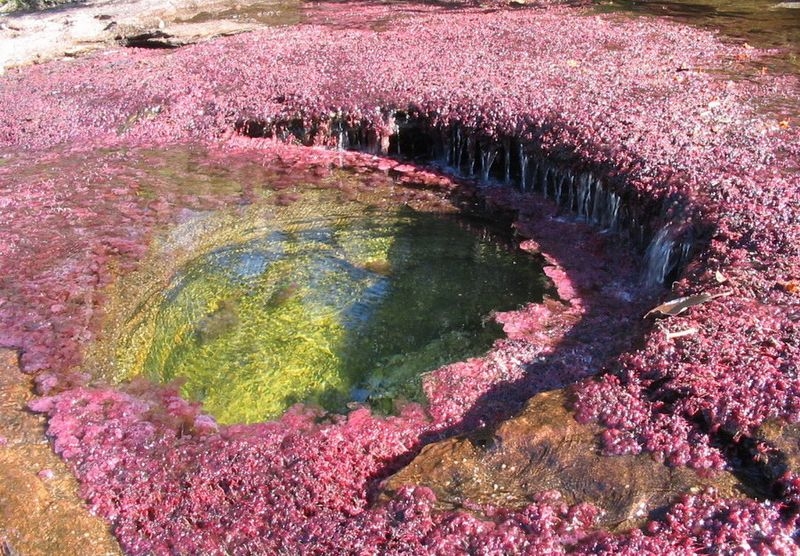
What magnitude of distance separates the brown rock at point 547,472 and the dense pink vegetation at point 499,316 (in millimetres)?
126

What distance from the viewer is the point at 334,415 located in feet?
18.3

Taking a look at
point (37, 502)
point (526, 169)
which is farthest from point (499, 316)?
point (37, 502)

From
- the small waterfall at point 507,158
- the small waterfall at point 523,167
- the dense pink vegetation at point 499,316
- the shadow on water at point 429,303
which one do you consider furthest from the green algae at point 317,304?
the small waterfall at point 507,158

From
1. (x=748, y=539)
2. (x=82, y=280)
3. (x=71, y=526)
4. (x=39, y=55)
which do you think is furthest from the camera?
(x=39, y=55)

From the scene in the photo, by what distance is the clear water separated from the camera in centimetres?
641

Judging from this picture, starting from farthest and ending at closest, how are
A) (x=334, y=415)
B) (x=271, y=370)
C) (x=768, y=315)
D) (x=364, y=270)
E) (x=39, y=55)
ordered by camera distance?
(x=39, y=55)
(x=364, y=270)
(x=271, y=370)
(x=334, y=415)
(x=768, y=315)

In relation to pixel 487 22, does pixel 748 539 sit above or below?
below

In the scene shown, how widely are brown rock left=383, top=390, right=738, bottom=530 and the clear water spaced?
1.30 metres

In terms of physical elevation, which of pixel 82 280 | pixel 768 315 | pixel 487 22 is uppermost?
pixel 487 22

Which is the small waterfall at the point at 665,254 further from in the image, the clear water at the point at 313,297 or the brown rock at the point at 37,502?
the brown rock at the point at 37,502

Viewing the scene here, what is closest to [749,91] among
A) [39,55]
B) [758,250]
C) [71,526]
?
[758,250]

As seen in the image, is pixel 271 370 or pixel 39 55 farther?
pixel 39 55

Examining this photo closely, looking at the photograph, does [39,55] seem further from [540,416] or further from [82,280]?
[540,416]

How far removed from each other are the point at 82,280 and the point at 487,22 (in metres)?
11.2
